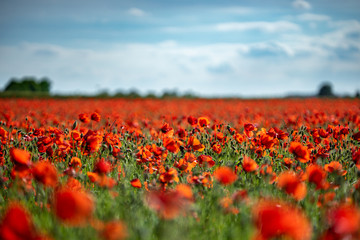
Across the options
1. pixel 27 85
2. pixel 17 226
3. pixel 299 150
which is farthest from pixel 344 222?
pixel 27 85

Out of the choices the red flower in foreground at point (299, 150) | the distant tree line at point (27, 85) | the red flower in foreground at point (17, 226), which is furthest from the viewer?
the distant tree line at point (27, 85)

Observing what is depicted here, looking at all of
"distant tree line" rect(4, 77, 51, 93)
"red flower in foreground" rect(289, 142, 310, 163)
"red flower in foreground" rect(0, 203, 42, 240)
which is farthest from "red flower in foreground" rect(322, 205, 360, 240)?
"distant tree line" rect(4, 77, 51, 93)

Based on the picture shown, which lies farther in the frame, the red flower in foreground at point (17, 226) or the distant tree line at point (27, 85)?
the distant tree line at point (27, 85)

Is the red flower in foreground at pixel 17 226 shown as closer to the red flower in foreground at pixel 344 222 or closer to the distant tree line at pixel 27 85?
the red flower in foreground at pixel 344 222

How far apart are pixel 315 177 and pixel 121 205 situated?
4.06 feet

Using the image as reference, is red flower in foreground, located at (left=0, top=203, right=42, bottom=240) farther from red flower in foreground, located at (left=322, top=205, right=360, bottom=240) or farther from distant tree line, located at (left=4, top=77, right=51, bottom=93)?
distant tree line, located at (left=4, top=77, right=51, bottom=93)

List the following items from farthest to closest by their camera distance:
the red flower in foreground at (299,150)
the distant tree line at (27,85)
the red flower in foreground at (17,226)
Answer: the distant tree line at (27,85), the red flower in foreground at (299,150), the red flower in foreground at (17,226)

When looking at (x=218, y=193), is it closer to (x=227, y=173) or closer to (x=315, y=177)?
(x=227, y=173)

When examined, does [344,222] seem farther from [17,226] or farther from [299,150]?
[17,226]

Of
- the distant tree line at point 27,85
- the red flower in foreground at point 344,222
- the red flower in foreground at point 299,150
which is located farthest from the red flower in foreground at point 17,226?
the distant tree line at point 27,85

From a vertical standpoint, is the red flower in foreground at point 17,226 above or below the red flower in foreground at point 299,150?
below

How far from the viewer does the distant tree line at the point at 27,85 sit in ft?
178

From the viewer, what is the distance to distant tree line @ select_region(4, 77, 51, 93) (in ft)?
178

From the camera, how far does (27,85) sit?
182ft
